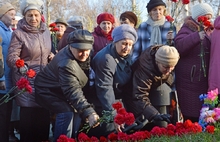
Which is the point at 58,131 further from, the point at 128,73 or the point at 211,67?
the point at 211,67

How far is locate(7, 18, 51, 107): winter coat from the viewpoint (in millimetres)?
4620

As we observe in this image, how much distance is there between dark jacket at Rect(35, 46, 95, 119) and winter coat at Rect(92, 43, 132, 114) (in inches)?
7.1

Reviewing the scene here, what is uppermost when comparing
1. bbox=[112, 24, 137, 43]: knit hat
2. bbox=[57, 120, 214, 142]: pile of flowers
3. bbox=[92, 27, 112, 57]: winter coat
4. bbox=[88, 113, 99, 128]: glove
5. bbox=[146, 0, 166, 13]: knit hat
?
bbox=[146, 0, 166, 13]: knit hat

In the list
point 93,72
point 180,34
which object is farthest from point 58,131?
point 180,34

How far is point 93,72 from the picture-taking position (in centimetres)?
411

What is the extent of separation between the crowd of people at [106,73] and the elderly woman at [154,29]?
0.01 metres

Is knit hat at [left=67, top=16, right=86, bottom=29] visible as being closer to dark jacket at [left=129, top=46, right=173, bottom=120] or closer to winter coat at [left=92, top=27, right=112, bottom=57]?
winter coat at [left=92, top=27, right=112, bottom=57]

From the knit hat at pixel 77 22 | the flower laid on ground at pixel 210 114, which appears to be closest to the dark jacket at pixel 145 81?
the flower laid on ground at pixel 210 114

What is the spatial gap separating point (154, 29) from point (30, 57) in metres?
1.63

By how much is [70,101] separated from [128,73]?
726 mm

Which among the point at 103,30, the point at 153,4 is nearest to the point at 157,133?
the point at 153,4

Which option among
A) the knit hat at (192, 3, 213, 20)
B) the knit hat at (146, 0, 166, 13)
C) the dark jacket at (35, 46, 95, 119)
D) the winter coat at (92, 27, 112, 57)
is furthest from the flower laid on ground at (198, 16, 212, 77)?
the winter coat at (92, 27, 112, 57)

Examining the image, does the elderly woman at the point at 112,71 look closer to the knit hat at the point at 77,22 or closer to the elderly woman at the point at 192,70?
the elderly woman at the point at 192,70

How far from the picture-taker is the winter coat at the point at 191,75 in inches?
182
